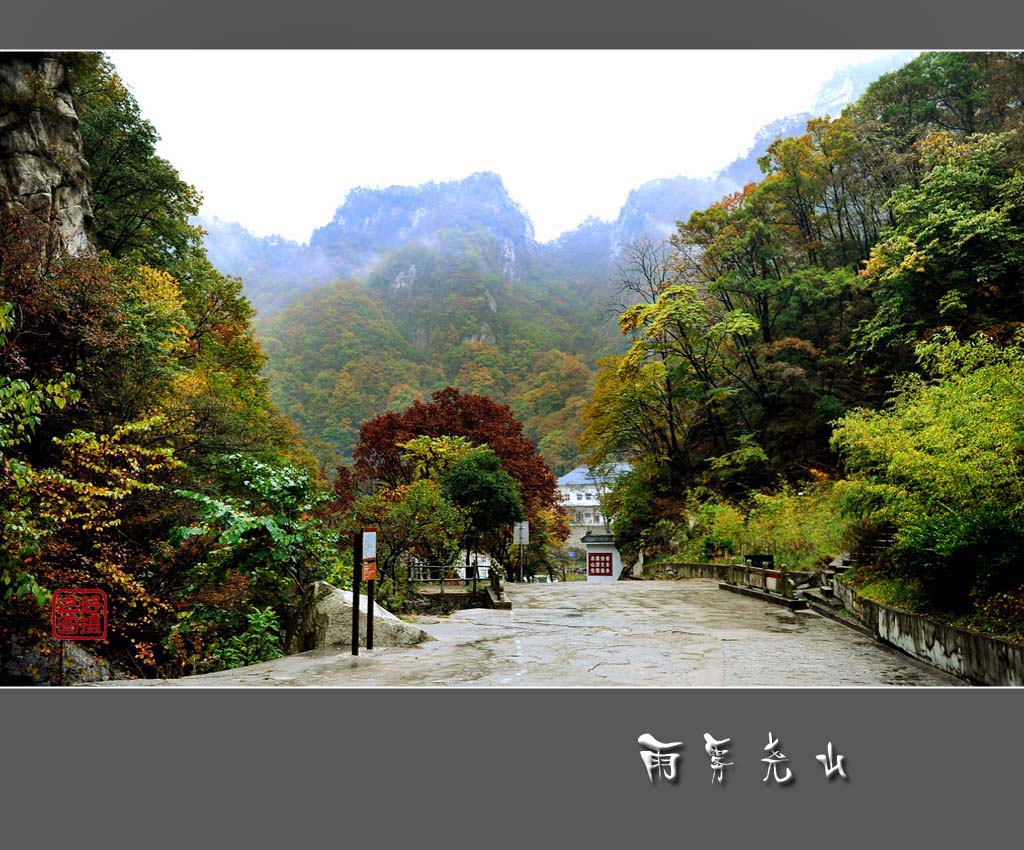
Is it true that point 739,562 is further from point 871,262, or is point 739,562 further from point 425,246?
point 425,246

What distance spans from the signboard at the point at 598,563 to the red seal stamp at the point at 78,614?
2325 cm

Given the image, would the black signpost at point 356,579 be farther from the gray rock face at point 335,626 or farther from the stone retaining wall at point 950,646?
the stone retaining wall at point 950,646

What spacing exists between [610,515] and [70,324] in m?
17.5

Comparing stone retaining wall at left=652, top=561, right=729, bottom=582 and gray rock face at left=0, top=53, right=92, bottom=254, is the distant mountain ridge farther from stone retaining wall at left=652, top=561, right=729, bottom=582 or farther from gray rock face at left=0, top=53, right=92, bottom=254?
stone retaining wall at left=652, top=561, right=729, bottom=582

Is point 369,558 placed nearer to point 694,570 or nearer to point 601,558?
point 694,570

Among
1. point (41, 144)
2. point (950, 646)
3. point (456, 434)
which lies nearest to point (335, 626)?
point (950, 646)

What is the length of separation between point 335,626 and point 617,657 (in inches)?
89.2

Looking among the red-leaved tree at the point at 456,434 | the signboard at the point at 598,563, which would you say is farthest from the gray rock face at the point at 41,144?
the signboard at the point at 598,563

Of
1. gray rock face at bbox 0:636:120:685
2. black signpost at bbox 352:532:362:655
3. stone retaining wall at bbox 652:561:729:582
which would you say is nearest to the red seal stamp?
gray rock face at bbox 0:636:120:685

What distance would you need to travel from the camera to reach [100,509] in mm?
5906

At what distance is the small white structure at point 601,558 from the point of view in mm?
27328

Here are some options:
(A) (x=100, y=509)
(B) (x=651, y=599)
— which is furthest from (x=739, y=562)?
(A) (x=100, y=509)

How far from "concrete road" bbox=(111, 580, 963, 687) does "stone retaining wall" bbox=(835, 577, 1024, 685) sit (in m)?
0.11
